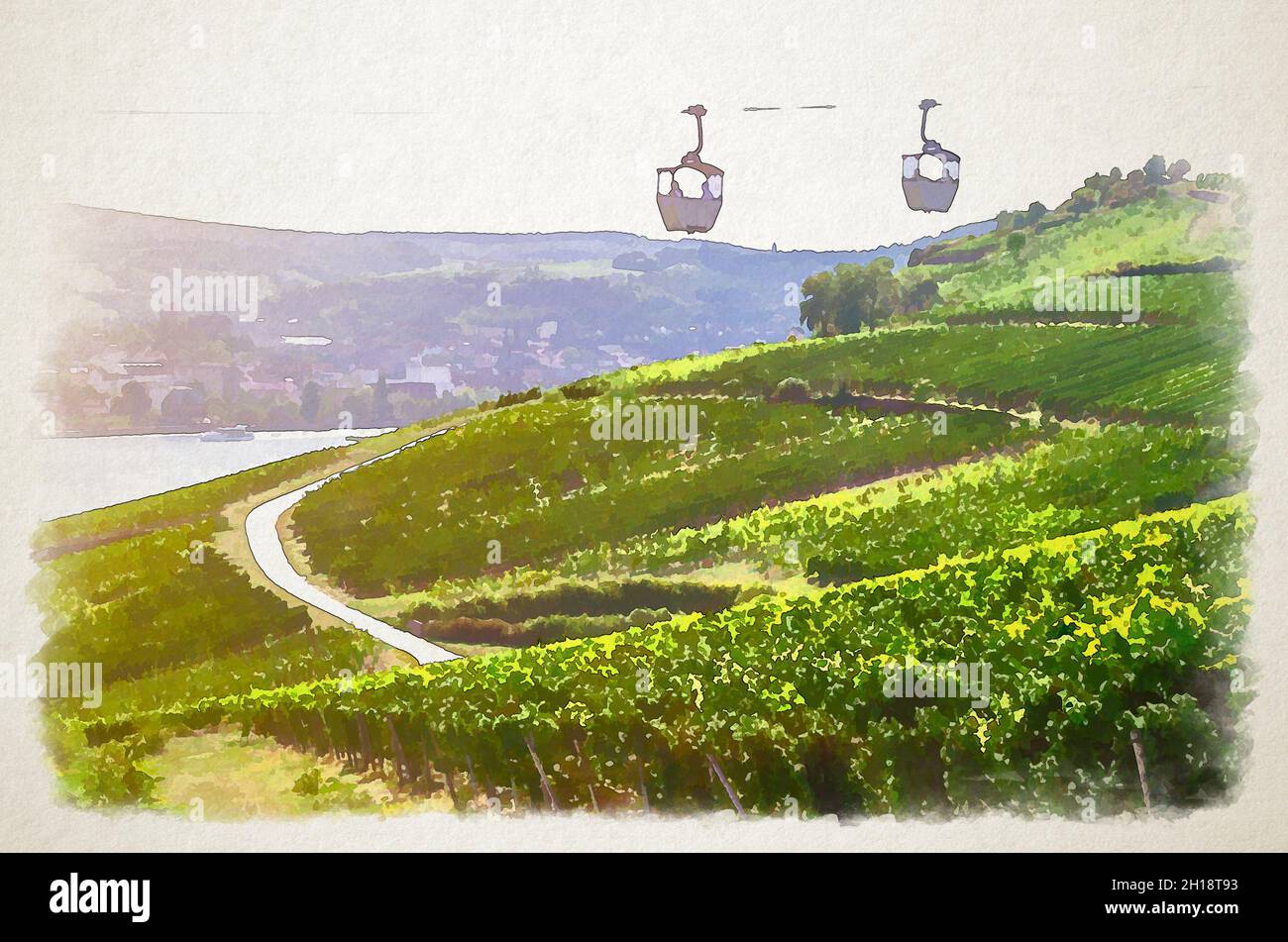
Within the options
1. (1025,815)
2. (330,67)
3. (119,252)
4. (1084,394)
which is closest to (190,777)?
(119,252)

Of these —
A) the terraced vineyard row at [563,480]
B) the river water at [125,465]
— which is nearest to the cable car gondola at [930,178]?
the terraced vineyard row at [563,480]

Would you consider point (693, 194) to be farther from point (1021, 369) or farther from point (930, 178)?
point (1021, 369)

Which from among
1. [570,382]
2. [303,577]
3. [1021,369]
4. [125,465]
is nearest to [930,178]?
[1021,369]

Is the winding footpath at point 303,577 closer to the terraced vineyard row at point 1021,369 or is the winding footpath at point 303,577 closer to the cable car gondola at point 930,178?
the terraced vineyard row at point 1021,369

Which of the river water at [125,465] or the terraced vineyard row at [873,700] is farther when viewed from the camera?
the river water at [125,465]

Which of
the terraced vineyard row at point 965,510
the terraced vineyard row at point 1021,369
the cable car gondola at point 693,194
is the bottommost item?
the terraced vineyard row at point 965,510

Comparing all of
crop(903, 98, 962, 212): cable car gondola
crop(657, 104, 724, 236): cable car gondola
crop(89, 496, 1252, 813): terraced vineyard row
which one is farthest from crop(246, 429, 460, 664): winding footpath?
crop(903, 98, 962, 212): cable car gondola
